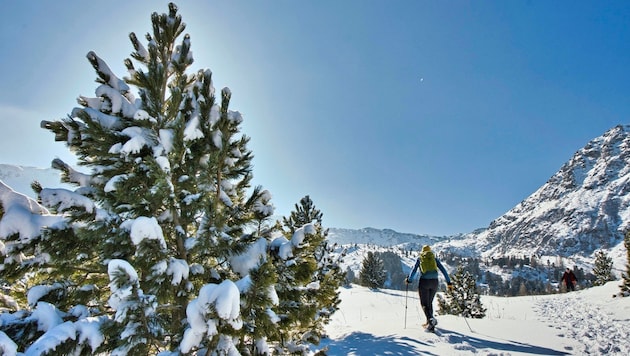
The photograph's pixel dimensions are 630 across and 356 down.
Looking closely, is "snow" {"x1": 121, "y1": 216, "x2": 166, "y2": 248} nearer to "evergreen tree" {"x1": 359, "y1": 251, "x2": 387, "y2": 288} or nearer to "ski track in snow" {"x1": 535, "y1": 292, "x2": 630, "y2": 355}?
"ski track in snow" {"x1": 535, "y1": 292, "x2": 630, "y2": 355}

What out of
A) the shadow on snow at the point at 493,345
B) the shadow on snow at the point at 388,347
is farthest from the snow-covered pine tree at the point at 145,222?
the shadow on snow at the point at 493,345

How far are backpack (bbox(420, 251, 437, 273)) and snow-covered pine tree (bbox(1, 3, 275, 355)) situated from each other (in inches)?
234

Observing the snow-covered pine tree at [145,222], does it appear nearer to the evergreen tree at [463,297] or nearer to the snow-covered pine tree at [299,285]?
the snow-covered pine tree at [299,285]

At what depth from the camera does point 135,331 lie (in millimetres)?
2336

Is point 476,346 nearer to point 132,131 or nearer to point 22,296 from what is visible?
point 132,131

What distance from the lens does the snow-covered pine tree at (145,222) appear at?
8.20 ft

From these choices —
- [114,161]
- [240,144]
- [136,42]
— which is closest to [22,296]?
[114,161]

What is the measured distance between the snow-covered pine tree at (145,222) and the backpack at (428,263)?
5946 millimetres

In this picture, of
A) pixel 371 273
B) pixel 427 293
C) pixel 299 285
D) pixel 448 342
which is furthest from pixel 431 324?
pixel 371 273

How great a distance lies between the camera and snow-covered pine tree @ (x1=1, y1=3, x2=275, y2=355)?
250cm

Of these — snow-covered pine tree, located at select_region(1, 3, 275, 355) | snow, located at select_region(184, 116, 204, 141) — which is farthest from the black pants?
snow, located at select_region(184, 116, 204, 141)

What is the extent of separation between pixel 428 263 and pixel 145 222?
25.9ft

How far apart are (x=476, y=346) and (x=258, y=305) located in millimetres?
6249

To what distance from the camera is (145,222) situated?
265cm
